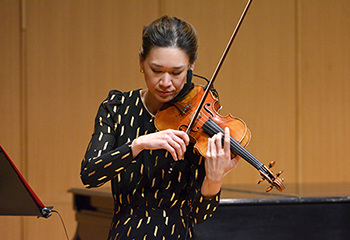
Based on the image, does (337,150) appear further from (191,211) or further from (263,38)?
(191,211)

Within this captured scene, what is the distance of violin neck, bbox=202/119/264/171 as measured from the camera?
1.07m

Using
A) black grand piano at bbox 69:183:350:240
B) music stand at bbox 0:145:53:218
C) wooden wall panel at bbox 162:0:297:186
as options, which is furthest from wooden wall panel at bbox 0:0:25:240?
music stand at bbox 0:145:53:218

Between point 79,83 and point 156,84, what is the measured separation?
82.4 inches

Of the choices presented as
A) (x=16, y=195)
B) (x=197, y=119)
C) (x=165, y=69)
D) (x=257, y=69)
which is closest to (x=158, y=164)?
(x=197, y=119)

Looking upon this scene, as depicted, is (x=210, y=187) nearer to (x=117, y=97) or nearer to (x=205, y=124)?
(x=205, y=124)

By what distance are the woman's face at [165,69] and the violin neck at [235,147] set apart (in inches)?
5.3

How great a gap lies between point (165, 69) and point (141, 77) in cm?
213

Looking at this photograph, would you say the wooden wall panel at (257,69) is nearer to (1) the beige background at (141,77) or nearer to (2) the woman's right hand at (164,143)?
(1) the beige background at (141,77)

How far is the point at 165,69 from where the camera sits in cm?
107

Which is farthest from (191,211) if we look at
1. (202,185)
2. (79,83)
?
(79,83)

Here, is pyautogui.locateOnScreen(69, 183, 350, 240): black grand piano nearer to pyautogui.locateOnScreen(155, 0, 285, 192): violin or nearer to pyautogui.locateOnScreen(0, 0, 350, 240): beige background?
pyautogui.locateOnScreen(155, 0, 285, 192): violin

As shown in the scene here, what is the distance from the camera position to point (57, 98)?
9.92ft

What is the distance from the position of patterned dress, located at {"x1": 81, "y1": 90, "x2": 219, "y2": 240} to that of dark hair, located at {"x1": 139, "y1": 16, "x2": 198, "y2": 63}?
A: 0.65ft

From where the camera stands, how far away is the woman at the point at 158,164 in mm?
1068
